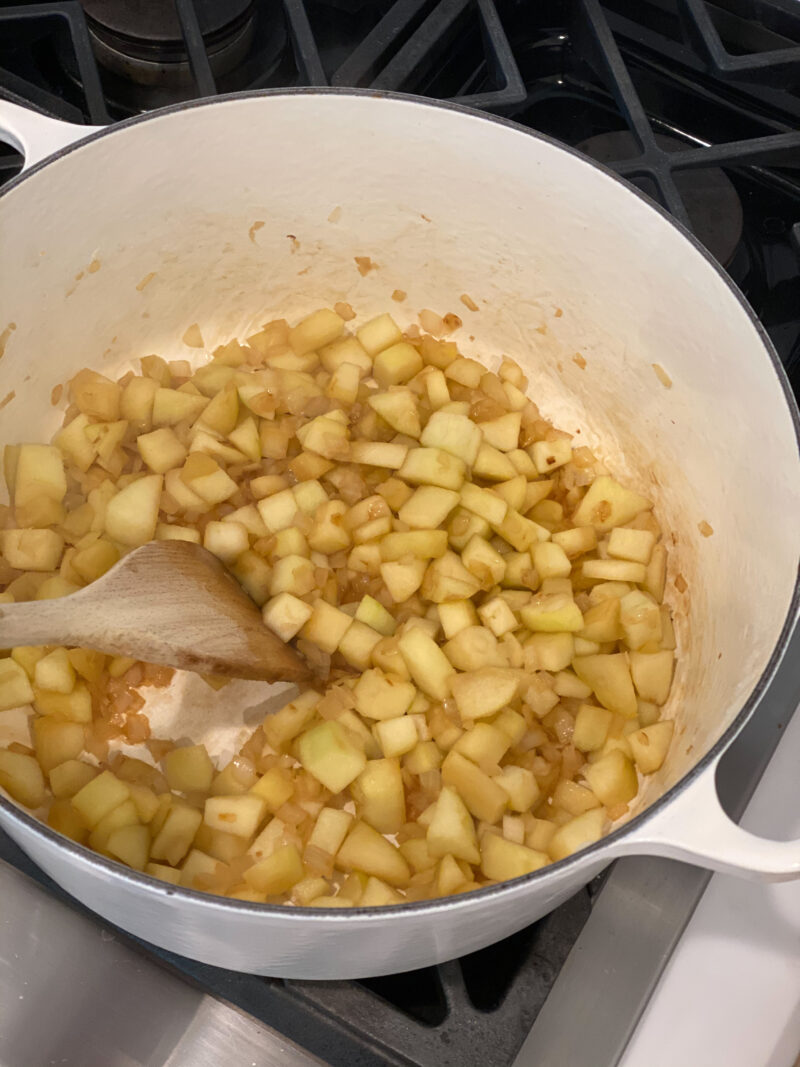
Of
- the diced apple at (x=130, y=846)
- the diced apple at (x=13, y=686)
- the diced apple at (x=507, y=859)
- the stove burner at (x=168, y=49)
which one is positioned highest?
the stove burner at (x=168, y=49)

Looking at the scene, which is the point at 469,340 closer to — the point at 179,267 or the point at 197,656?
the point at 179,267

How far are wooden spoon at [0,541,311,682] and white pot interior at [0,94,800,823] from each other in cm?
20

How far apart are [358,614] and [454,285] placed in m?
0.60

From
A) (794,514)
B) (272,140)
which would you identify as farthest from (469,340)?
(794,514)

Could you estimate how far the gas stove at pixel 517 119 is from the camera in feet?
3.55

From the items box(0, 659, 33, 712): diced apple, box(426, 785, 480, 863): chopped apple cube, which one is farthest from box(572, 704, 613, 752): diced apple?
box(0, 659, 33, 712): diced apple

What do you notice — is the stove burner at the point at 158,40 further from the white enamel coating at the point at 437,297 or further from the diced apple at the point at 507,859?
the diced apple at the point at 507,859

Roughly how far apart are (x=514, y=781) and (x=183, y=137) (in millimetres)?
982

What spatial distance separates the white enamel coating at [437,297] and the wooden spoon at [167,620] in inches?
7.8

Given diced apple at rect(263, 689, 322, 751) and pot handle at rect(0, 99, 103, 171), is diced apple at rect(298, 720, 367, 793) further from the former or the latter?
pot handle at rect(0, 99, 103, 171)

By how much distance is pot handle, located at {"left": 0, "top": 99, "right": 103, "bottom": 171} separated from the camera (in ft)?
4.04

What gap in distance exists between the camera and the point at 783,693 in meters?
1.22

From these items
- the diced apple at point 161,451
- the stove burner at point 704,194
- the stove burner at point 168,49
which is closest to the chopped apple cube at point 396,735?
the diced apple at point 161,451

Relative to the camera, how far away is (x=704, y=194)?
5.11 feet
